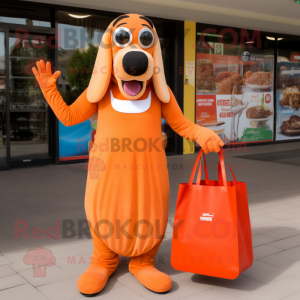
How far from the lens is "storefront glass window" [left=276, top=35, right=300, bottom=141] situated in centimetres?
1263

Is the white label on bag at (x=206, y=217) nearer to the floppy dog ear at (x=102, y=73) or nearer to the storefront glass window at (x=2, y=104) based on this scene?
the floppy dog ear at (x=102, y=73)

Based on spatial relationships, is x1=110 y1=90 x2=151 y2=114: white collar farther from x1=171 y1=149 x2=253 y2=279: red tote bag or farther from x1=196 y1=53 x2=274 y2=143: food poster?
x1=196 y1=53 x2=274 y2=143: food poster

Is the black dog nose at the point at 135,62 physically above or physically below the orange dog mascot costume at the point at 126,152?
above

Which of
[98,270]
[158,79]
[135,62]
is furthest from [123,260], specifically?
[135,62]

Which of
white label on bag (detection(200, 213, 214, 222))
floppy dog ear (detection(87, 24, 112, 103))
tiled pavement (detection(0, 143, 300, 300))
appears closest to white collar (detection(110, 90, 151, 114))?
floppy dog ear (detection(87, 24, 112, 103))

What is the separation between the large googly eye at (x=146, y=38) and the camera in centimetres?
298

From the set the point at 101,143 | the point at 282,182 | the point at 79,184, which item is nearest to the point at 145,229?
the point at 101,143

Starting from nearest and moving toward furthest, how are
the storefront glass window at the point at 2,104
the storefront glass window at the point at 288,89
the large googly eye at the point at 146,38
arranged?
the large googly eye at the point at 146,38 → the storefront glass window at the point at 2,104 → the storefront glass window at the point at 288,89

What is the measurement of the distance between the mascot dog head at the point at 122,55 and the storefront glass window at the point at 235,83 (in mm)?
7647

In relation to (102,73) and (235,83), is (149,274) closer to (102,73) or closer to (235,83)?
(102,73)

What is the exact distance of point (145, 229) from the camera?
295cm

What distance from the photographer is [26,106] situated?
838 centimetres

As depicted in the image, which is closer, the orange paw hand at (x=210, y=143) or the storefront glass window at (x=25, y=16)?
the orange paw hand at (x=210, y=143)

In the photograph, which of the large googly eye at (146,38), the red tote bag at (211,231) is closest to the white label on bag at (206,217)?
the red tote bag at (211,231)
